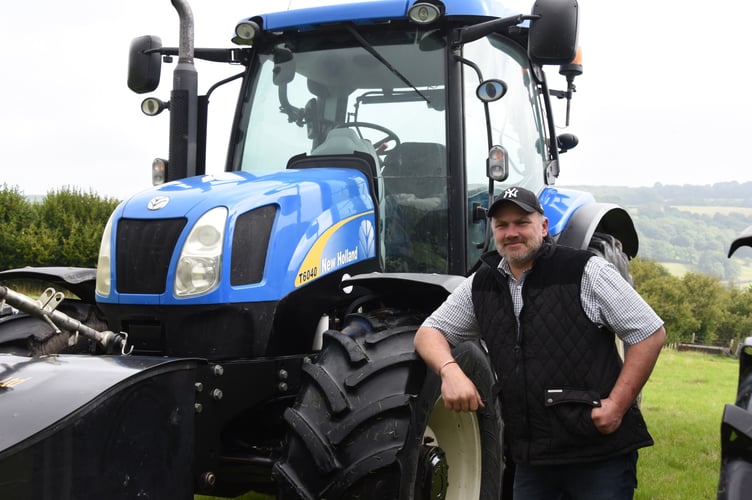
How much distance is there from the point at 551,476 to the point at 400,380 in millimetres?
655

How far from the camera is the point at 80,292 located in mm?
4641

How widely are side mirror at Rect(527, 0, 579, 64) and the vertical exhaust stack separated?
166 cm

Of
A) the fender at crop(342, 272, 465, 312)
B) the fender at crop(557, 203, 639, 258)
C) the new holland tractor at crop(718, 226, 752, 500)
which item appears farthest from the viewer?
the fender at crop(557, 203, 639, 258)

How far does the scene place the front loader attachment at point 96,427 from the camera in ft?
8.69

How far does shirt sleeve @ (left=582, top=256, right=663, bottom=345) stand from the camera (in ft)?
9.32

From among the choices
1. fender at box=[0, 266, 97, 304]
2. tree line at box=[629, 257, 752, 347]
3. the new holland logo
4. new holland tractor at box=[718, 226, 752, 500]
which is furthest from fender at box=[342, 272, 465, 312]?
tree line at box=[629, 257, 752, 347]

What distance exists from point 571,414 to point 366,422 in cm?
77

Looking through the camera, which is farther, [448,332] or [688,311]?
[688,311]

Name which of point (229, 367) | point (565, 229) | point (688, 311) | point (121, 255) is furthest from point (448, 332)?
point (688, 311)

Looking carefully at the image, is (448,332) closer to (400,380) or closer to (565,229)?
(400,380)

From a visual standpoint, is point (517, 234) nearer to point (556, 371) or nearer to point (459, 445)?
point (556, 371)

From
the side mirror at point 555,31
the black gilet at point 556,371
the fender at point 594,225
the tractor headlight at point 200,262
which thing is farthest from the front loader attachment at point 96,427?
the fender at point 594,225

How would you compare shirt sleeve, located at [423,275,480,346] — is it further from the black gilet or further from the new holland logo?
the new holland logo

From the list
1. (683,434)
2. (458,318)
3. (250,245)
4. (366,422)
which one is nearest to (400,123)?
(250,245)
